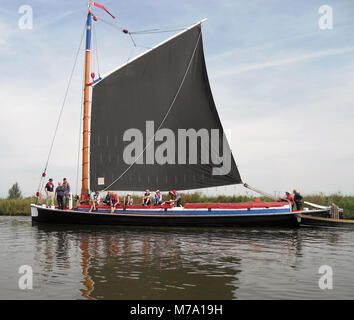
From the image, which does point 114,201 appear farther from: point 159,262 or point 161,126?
point 159,262

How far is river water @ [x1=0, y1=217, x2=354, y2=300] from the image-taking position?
796 centimetres

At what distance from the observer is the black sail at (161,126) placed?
77.7 ft

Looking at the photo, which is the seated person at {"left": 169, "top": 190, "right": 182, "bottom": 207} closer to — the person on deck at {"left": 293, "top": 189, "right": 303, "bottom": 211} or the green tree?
the person on deck at {"left": 293, "top": 189, "right": 303, "bottom": 211}

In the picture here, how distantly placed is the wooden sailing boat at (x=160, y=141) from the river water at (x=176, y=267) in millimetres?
5888

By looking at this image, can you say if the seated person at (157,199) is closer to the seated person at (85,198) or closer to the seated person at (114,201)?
the seated person at (114,201)

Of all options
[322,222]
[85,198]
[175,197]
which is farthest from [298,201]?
[85,198]

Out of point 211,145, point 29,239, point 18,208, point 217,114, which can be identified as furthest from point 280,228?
point 18,208

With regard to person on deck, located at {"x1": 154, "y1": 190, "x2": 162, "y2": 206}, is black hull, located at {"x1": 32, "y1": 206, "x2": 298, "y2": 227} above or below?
below

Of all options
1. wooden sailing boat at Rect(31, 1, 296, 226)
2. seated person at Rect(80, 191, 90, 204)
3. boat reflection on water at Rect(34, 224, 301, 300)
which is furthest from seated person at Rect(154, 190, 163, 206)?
boat reflection on water at Rect(34, 224, 301, 300)

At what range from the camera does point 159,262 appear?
1123 centimetres

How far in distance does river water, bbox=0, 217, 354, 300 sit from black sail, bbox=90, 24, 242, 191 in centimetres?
720

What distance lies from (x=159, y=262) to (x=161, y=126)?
555 inches
